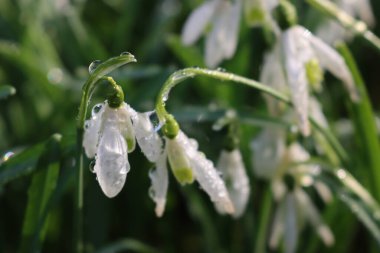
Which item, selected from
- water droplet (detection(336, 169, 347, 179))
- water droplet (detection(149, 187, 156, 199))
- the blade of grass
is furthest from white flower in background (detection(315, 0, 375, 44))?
water droplet (detection(149, 187, 156, 199))

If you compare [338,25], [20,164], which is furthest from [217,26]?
[338,25]

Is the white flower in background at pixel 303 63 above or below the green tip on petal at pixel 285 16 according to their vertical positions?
below

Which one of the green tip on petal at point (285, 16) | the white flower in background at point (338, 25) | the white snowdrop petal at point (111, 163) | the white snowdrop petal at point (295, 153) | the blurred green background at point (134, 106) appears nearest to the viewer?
the white snowdrop petal at point (111, 163)

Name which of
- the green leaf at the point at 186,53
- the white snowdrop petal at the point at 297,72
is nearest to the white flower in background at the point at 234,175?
the white snowdrop petal at the point at 297,72

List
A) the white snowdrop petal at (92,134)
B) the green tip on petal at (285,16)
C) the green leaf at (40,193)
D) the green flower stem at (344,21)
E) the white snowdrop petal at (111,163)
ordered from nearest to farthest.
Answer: the white snowdrop petal at (111,163) → the white snowdrop petal at (92,134) → the green leaf at (40,193) → the green tip on petal at (285,16) → the green flower stem at (344,21)

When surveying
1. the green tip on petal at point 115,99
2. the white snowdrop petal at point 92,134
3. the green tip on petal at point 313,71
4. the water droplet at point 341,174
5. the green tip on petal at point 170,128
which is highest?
the green tip on petal at point 115,99

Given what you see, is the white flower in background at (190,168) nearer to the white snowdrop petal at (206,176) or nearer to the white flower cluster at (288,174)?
the white snowdrop petal at (206,176)

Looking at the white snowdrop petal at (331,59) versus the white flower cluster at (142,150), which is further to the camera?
the white snowdrop petal at (331,59)

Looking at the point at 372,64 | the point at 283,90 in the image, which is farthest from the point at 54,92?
the point at 372,64
